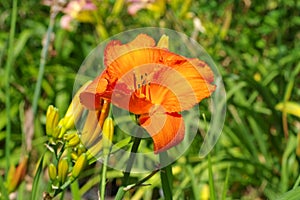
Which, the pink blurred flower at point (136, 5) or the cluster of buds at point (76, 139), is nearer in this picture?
the cluster of buds at point (76, 139)

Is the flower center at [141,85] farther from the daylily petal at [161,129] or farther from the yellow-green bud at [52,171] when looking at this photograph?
the yellow-green bud at [52,171]

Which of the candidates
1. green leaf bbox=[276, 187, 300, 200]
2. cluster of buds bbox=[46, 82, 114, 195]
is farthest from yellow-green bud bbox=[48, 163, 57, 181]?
green leaf bbox=[276, 187, 300, 200]

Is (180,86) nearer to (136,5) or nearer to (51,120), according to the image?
(51,120)

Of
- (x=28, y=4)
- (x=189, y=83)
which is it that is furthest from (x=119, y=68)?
(x=28, y=4)

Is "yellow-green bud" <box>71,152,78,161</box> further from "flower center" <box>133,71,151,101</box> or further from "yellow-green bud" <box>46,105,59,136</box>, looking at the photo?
"flower center" <box>133,71,151,101</box>

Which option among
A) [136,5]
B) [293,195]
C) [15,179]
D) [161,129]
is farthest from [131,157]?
[136,5]

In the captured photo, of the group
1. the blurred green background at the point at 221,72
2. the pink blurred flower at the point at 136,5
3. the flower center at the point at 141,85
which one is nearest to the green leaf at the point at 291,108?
the blurred green background at the point at 221,72

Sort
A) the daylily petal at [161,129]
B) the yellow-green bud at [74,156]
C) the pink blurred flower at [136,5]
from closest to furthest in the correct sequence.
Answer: the daylily petal at [161,129] < the yellow-green bud at [74,156] < the pink blurred flower at [136,5]
